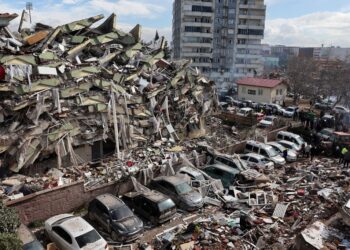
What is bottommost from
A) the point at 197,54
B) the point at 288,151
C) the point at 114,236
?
the point at 114,236

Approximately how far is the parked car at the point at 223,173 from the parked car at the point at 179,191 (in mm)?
2456

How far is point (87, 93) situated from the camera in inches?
848

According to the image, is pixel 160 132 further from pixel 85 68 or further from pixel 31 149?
pixel 31 149

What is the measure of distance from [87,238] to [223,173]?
910cm

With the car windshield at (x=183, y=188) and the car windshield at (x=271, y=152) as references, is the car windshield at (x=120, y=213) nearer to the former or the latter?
the car windshield at (x=183, y=188)

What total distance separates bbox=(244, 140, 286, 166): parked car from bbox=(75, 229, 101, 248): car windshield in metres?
14.1

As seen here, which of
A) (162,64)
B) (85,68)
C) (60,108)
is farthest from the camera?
(162,64)

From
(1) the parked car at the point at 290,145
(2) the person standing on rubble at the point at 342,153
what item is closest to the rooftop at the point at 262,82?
(1) the parked car at the point at 290,145

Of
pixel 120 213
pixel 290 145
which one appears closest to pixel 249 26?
pixel 290 145

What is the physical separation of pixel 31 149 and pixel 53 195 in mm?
4604

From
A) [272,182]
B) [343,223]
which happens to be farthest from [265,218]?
[272,182]

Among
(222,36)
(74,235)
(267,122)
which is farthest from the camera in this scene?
(222,36)

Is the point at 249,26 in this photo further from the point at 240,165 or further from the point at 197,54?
the point at 240,165

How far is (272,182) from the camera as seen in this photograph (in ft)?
63.9
